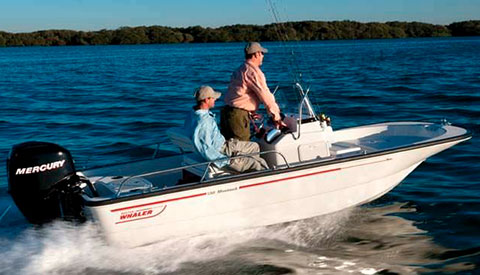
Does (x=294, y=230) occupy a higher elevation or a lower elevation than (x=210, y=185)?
lower

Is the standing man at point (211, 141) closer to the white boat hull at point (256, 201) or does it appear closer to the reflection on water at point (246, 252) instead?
the white boat hull at point (256, 201)

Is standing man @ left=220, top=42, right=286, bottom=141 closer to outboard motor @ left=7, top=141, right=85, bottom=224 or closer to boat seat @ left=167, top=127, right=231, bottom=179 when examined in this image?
boat seat @ left=167, top=127, right=231, bottom=179

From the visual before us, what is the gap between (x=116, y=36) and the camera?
105125 mm

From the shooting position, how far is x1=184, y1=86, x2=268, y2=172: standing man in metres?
6.20

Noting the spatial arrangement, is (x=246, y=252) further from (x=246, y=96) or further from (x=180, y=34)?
(x=180, y=34)

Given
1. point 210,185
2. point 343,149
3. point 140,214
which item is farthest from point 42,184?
point 343,149

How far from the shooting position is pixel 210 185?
618 cm

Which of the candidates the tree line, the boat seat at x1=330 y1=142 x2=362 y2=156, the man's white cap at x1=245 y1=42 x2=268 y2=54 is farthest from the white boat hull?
the tree line

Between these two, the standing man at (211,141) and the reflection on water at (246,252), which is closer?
the reflection on water at (246,252)

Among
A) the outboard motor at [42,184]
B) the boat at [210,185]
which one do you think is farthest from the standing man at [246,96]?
the outboard motor at [42,184]

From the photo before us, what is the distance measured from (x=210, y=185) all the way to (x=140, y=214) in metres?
0.78

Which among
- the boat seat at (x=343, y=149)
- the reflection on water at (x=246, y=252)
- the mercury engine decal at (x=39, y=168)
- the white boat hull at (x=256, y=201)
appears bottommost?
the reflection on water at (x=246, y=252)

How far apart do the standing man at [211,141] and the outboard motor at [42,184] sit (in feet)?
4.48

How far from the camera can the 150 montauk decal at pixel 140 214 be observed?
5.90 metres
